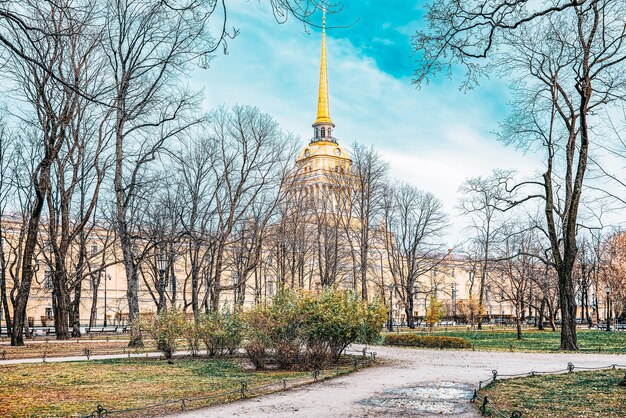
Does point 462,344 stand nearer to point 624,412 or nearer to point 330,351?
point 330,351

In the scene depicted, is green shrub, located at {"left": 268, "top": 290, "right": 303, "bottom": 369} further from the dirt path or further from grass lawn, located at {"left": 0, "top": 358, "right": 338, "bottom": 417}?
the dirt path

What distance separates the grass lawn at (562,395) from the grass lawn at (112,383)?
16.3 ft

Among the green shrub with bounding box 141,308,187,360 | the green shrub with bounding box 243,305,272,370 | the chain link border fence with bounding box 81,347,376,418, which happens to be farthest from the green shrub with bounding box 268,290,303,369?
the green shrub with bounding box 141,308,187,360

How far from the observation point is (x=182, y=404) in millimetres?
9648

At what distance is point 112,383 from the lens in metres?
13.4

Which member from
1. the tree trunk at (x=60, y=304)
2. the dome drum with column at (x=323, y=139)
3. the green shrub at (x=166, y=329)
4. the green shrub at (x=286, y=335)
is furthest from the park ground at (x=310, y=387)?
the dome drum with column at (x=323, y=139)

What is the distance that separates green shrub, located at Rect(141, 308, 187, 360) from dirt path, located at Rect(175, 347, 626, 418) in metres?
6.80

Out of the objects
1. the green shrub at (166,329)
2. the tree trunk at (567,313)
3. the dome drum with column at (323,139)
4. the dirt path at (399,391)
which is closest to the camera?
the dirt path at (399,391)

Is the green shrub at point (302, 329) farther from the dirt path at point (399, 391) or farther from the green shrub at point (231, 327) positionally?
the green shrub at point (231, 327)

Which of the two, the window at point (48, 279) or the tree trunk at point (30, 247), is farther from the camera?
Answer: the window at point (48, 279)

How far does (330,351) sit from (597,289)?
149ft

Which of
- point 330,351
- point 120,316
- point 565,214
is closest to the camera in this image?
point 330,351

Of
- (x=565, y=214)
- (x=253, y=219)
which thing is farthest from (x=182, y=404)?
(x=253, y=219)

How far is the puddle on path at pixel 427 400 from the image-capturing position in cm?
968
